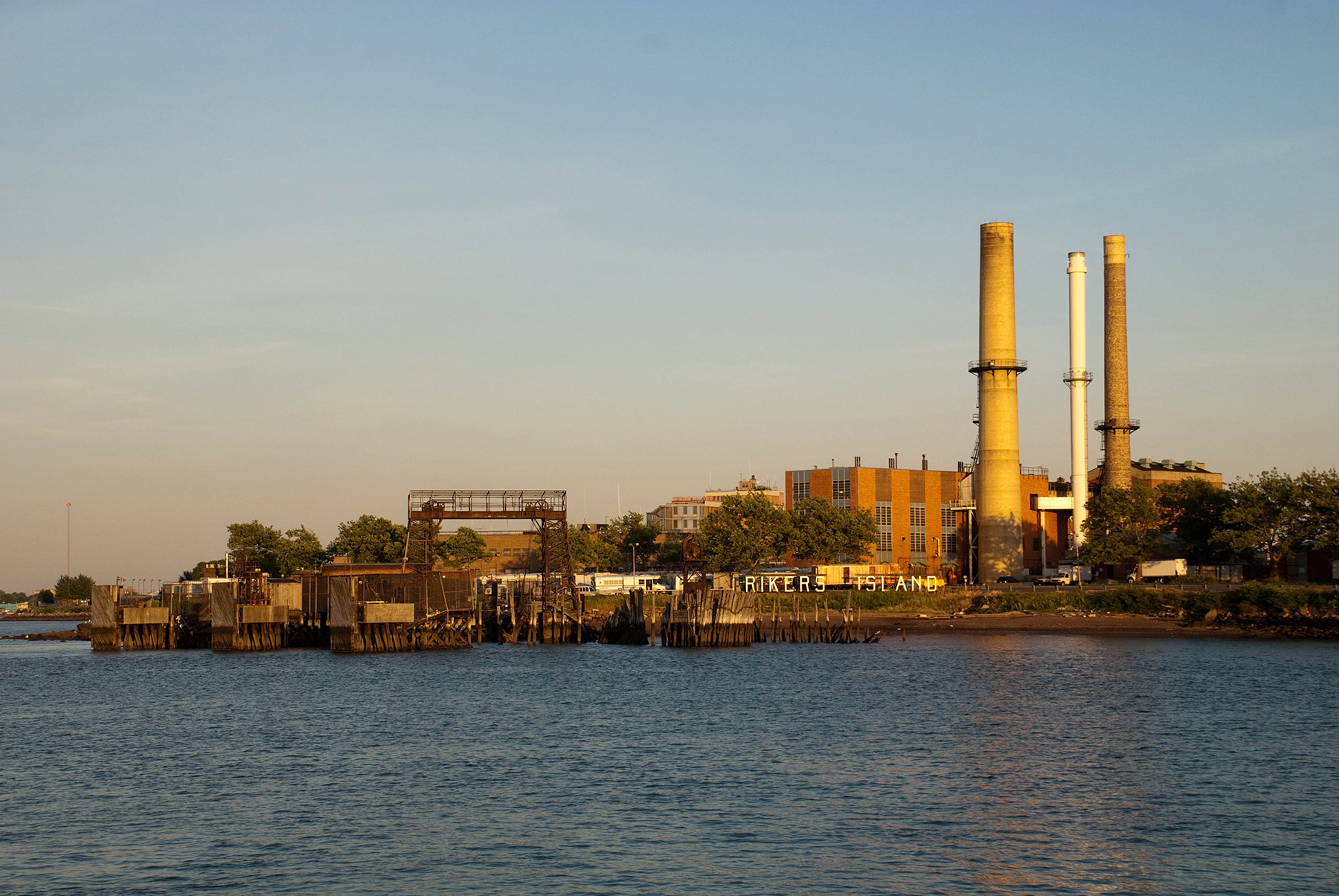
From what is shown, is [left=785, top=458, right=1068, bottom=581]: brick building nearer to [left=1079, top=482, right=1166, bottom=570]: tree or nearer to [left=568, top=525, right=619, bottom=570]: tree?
[left=1079, top=482, right=1166, bottom=570]: tree

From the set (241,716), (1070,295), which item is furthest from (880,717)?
(1070,295)

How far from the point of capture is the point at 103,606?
10375cm

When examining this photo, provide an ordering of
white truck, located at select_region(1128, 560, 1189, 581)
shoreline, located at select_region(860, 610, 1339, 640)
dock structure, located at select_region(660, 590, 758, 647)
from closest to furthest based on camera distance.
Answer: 1. dock structure, located at select_region(660, 590, 758, 647)
2. shoreline, located at select_region(860, 610, 1339, 640)
3. white truck, located at select_region(1128, 560, 1189, 581)

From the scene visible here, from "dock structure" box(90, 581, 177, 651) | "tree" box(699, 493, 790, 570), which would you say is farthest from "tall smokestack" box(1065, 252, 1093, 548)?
"dock structure" box(90, 581, 177, 651)

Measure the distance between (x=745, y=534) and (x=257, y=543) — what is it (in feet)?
223

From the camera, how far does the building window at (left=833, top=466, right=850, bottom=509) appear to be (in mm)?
149875

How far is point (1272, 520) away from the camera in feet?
367

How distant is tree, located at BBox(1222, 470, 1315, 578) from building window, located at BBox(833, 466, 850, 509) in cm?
4475

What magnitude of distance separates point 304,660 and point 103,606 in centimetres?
2385

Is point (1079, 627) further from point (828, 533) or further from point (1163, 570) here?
point (828, 533)

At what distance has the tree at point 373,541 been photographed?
511ft

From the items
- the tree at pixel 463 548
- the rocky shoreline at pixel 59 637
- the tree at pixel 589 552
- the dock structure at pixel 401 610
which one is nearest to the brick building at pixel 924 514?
the tree at pixel 589 552

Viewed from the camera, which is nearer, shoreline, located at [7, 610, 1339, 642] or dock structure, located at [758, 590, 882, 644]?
shoreline, located at [7, 610, 1339, 642]

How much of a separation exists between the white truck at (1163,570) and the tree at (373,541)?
3254 inches
